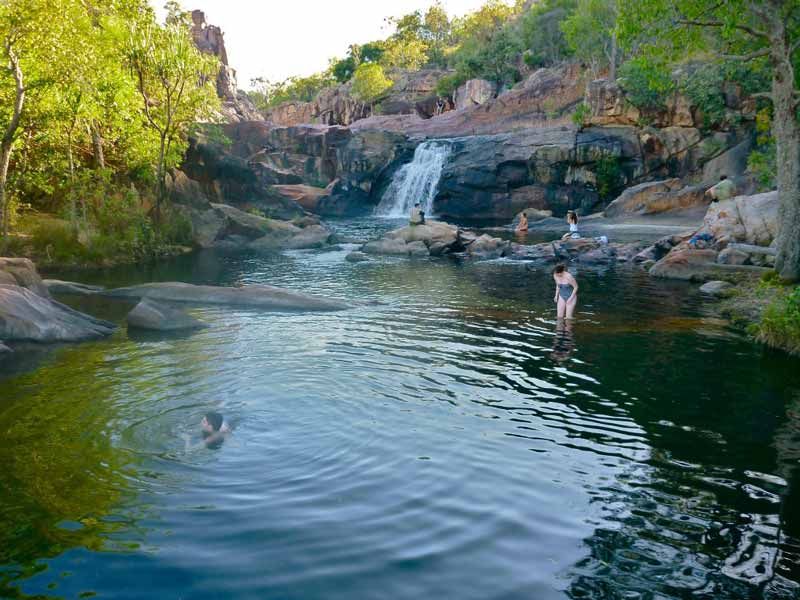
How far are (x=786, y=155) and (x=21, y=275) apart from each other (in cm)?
1908

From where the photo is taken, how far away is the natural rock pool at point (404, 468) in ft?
18.3

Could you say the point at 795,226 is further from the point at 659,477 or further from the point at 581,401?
the point at 659,477

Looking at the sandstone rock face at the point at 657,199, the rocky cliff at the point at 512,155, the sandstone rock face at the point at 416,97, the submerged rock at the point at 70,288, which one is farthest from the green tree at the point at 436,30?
the submerged rock at the point at 70,288

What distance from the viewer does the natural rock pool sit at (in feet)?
18.3

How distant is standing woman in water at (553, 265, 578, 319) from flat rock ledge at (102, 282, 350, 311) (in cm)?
570

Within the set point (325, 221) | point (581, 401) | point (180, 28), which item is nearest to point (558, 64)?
point (325, 221)

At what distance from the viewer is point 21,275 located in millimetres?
15938

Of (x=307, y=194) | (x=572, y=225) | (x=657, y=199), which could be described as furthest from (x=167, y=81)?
(x=657, y=199)

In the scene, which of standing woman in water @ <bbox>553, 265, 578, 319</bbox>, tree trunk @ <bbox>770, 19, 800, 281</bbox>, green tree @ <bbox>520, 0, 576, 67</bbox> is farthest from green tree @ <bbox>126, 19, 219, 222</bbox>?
green tree @ <bbox>520, 0, 576, 67</bbox>

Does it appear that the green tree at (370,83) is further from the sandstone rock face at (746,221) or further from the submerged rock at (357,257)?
the sandstone rock face at (746,221)

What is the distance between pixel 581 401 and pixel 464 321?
6.52 metres

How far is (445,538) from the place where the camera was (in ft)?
20.2

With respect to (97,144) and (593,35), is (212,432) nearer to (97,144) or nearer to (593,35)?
(97,144)

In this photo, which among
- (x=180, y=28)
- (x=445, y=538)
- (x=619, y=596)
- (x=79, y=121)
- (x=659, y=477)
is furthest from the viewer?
(x=180, y=28)
